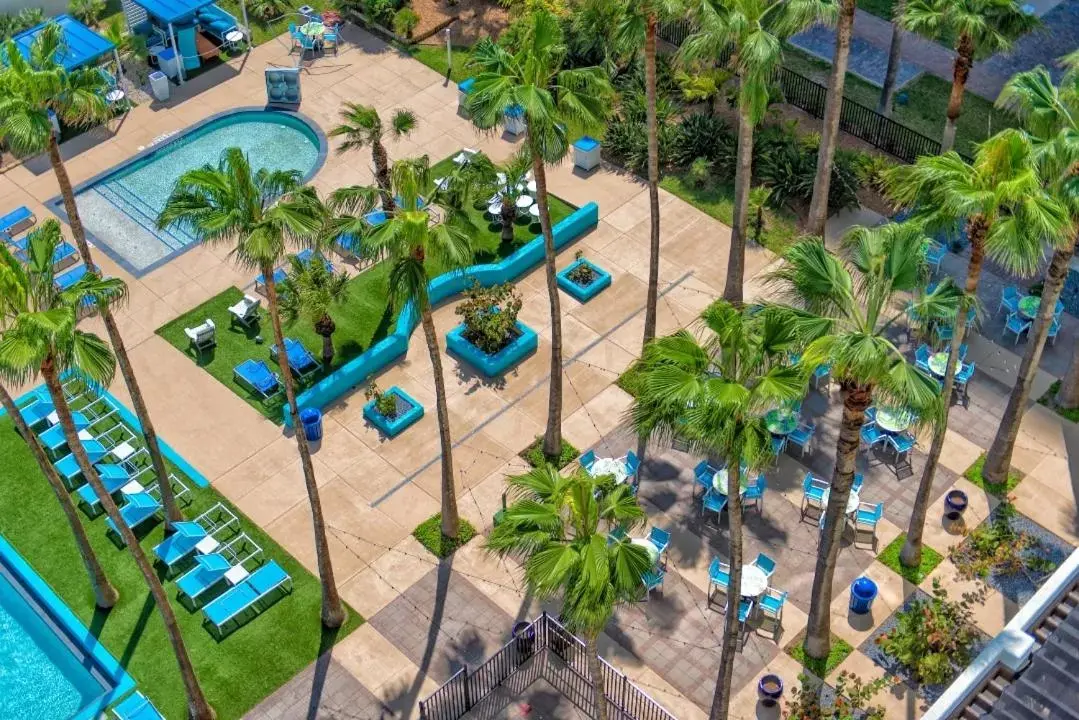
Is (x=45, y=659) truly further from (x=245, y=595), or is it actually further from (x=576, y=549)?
(x=576, y=549)

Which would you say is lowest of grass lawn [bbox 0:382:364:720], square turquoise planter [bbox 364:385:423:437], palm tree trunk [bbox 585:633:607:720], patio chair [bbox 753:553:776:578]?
grass lawn [bbox 0:382:364:720]

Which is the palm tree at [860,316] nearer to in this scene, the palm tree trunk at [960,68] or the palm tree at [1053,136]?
the palm tree at [1053,136]

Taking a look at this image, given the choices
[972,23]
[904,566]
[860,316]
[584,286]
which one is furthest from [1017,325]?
[860,316]

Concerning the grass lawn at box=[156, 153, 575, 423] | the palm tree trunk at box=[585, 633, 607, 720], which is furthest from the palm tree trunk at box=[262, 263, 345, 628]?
the palm tree trunk at box=[585, 633, 607, 720]

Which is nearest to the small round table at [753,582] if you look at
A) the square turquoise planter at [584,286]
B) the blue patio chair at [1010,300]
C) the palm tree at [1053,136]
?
the palm tree at [1053,136]

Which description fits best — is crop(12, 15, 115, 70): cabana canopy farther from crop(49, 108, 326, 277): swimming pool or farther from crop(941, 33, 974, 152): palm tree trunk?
crop(941, 33, 974, 152): palm tree trunk

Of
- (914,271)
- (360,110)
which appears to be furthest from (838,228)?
(914,271)

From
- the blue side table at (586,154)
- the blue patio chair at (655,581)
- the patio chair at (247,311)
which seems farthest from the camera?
the blue side table at (586,154)
